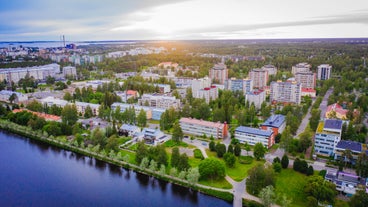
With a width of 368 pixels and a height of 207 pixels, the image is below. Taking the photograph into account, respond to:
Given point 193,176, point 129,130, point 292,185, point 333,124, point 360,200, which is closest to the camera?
point 360,200

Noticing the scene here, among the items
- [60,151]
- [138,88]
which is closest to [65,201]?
[60,151]

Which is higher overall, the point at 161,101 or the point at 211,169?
the point at 161,101

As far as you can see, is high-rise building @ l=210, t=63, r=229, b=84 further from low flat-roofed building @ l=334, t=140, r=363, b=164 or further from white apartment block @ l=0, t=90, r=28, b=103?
low flat-roofed building @ l=334, t=140, r=363, b=164

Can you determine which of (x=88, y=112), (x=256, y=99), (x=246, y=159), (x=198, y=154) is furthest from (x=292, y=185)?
(x=88, y=112)

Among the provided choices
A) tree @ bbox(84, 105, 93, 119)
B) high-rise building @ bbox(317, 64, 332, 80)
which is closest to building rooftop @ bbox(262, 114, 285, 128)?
tree @ bbox(84, 105, 93, 119)

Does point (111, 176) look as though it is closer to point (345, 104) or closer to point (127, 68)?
point (345, 104)

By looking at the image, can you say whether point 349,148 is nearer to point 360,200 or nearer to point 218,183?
point 360,200

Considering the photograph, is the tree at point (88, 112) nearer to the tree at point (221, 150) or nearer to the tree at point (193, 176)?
the tree at point (221, 150)
